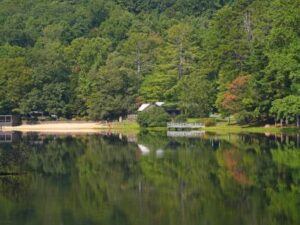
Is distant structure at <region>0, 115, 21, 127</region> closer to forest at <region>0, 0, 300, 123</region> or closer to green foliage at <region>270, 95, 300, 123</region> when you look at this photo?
forest at <region>0, 0, 300, 123</region>

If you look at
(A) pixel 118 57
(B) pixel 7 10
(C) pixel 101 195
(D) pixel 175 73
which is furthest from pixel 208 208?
(B) pixel 7 10

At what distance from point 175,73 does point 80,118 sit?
46.3 ft

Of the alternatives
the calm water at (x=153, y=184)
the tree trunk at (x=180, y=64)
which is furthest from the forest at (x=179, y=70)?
the calm water at (x=153, y=184)

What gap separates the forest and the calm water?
705 inches

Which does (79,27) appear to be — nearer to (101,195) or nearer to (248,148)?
(248,148)

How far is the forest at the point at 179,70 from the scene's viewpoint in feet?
225

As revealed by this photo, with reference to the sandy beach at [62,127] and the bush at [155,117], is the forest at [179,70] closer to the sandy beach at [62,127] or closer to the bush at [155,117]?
the sandy beach at [62,127]

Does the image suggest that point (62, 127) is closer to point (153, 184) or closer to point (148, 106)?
point (148, 106)

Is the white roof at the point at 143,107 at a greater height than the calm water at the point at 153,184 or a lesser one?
greater

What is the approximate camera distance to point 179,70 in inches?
3642

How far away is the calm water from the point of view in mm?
24094

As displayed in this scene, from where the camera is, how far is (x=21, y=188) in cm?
3036

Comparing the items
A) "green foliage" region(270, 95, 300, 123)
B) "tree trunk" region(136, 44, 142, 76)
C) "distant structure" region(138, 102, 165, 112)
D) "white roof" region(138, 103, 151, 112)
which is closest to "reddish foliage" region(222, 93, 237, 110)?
"green foliage" region(270, 95, 300, 123)

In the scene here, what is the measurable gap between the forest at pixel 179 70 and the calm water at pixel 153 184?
58.7ft
